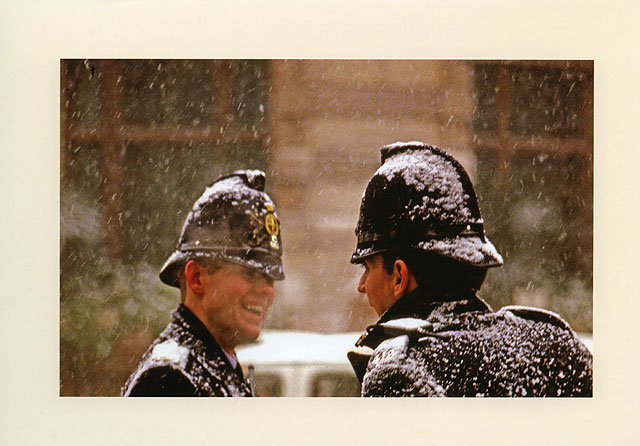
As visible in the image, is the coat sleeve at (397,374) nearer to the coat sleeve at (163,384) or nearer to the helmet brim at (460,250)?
the helmet brim at (460,250)

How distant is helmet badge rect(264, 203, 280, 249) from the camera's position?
217 centimetres

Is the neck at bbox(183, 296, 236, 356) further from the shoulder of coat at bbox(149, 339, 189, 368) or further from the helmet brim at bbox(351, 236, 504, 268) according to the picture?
the helmet brim at bbox(351, 236, 504, 268)

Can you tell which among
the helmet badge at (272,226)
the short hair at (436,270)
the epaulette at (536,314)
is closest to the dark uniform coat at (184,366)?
the helmet badge at (272,226)

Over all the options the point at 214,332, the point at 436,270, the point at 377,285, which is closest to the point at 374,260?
the point at 377,285

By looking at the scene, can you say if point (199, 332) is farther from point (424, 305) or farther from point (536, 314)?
point (536, 314)

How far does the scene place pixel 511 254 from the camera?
7.13ft

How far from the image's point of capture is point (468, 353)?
7.00ft

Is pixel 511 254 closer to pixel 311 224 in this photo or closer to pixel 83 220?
pixel 311 224

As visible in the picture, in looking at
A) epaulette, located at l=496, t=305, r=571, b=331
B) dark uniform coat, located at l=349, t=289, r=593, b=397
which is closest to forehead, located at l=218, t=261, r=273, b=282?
dark uniform coat, located at l=349, t=289, r=593, b=397

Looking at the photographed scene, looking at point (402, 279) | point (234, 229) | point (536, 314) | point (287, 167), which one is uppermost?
point (287, 167)

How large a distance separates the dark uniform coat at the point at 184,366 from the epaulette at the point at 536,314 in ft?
2.93

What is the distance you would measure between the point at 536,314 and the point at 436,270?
14.1 inches

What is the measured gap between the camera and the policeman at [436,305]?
2133 millimetres

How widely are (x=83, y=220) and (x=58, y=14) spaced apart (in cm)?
67
